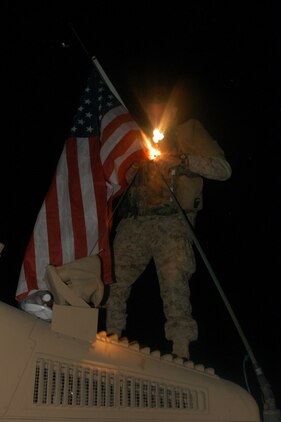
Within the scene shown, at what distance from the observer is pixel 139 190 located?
360 cm

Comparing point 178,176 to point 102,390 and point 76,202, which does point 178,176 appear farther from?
point 102,390

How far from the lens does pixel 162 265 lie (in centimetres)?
338

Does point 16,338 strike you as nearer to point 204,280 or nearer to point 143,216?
point 143,216

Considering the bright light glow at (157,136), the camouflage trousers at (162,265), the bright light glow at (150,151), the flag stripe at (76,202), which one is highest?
the bright light glow at (157,136)

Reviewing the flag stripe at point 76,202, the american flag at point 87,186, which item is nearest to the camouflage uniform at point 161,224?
the american flag at point 87,186

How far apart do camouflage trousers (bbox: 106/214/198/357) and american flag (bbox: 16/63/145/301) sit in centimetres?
38

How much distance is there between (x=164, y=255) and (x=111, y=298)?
48 cm

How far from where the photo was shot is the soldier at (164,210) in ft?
10.9

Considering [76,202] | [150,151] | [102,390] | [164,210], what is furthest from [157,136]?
[102,390]

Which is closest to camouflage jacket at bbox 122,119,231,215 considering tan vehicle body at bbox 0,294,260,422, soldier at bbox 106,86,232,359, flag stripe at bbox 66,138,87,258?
soldier at bbox 106,86,232,359

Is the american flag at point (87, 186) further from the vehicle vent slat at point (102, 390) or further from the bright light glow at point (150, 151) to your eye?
the vehicle vent slat at point (102, 390)

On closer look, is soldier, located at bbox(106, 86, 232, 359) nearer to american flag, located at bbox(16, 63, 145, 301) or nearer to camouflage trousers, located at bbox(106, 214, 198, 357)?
camouflage trousers, located at bbox(106, 214, 198, 357)

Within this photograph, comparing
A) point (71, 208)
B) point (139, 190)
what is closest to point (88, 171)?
point (71, 208)

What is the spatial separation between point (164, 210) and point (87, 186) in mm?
690
